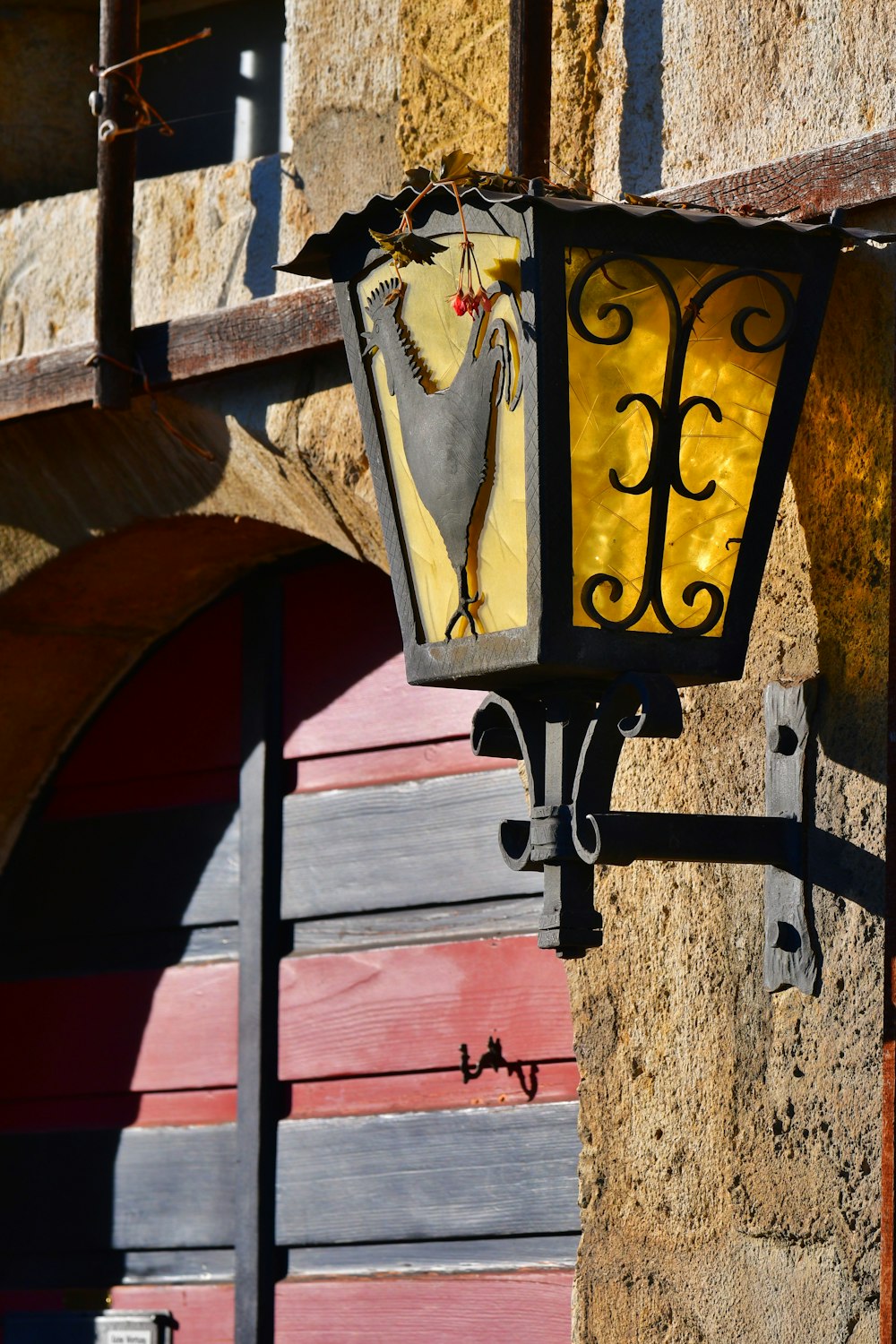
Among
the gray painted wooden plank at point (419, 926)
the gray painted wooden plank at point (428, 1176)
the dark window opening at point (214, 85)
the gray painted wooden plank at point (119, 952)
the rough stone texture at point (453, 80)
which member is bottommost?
the gray painted wooden plank at point (428, 1176)

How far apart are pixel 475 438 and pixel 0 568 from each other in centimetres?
165

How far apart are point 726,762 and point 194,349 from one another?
1141 millimetres

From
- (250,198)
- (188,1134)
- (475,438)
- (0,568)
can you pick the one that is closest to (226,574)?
(0,568)

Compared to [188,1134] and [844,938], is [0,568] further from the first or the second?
[844,938]

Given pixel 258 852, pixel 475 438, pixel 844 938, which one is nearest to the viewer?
pixel 475 438

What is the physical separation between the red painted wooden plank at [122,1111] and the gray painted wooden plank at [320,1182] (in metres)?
0.02

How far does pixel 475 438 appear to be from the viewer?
2.12m

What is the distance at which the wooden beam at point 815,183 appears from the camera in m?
2.34

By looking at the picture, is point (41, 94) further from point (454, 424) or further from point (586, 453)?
point (586, 453)

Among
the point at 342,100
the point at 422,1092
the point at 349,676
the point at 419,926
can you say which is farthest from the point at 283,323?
the point at 422,1092

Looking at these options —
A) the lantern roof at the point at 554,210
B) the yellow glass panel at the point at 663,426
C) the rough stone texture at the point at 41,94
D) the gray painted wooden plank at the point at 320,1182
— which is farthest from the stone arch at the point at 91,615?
the yellow glass panel at the point at 663,426

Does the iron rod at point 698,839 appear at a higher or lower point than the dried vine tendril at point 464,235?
lower

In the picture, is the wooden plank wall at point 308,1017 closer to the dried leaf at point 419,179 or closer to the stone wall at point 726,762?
the stone wall at point 726,762

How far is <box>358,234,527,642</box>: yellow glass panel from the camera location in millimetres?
2078
